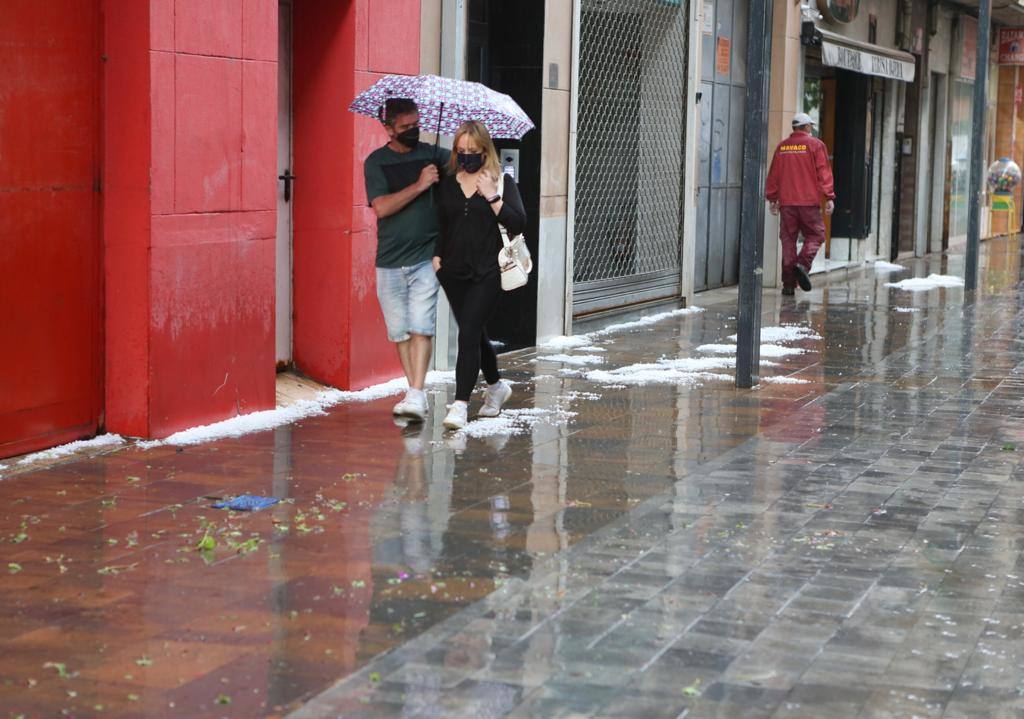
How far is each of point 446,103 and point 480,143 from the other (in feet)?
1.29

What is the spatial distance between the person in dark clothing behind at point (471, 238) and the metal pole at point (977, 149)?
456 inches

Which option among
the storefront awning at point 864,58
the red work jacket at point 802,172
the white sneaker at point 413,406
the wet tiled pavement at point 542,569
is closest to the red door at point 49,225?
the wet tiled pavement at point 542,569

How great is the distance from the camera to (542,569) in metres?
6.05

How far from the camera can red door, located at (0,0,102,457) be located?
805cm

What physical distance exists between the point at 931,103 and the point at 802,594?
2361cm

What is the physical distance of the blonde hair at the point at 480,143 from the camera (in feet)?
29.7

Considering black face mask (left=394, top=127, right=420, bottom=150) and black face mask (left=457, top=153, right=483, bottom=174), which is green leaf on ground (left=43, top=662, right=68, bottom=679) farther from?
black face mask (left=394, top=127, right=420, bottom=150)

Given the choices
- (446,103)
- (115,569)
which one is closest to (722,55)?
(446,103)

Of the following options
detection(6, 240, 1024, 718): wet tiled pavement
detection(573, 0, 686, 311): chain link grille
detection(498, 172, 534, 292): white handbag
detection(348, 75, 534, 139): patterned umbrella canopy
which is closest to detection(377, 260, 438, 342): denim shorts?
detection(498, 172, 534, 292): white handbag

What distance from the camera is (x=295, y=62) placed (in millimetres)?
10516

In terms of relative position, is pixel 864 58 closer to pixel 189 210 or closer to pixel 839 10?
pixel 839 10

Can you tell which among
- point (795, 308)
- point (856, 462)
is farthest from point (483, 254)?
point (795, 308)

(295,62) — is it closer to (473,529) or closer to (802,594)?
(473,529)

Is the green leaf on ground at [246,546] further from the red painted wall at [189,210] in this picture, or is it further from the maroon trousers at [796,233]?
the maroon trousers at [796,233]
